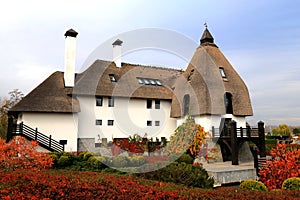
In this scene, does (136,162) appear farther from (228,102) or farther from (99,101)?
(228,102)

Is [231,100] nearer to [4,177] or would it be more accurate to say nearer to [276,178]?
[276,178]

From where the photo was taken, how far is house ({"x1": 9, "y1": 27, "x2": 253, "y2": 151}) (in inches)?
691

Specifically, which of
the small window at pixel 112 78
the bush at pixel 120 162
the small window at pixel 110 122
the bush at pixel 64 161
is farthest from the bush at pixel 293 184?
the small window at pixel 112 78

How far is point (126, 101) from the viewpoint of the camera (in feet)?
69.0

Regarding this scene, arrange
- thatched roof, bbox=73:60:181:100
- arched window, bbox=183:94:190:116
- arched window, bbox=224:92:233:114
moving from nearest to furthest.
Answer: arched window, bbox=224:92:233:114 → arched window, bbox=183:94:190:116 → thatched roof, bbox=73:60:181:100

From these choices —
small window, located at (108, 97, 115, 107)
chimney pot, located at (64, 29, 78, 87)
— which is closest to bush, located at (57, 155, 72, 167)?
small window, located at (108, 97, 115, 107)

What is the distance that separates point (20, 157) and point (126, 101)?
1189 centimetres

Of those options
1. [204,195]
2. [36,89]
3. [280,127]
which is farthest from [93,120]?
[280,127]

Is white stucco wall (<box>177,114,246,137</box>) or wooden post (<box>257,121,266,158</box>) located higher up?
white stucco wall (<box>177,114,246,137</box>)

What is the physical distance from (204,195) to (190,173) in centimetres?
337

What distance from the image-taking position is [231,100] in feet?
60.9

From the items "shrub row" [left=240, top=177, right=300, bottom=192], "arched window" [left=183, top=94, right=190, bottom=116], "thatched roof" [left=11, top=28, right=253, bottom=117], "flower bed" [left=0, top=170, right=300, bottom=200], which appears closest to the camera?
"flower bed" [left=0, top=170, right=300, bottom=200]

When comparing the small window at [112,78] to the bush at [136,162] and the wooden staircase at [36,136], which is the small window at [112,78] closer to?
the wooden staircase at [36,136]

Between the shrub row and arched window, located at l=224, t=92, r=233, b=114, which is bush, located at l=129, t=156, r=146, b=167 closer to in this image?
the shrub row
